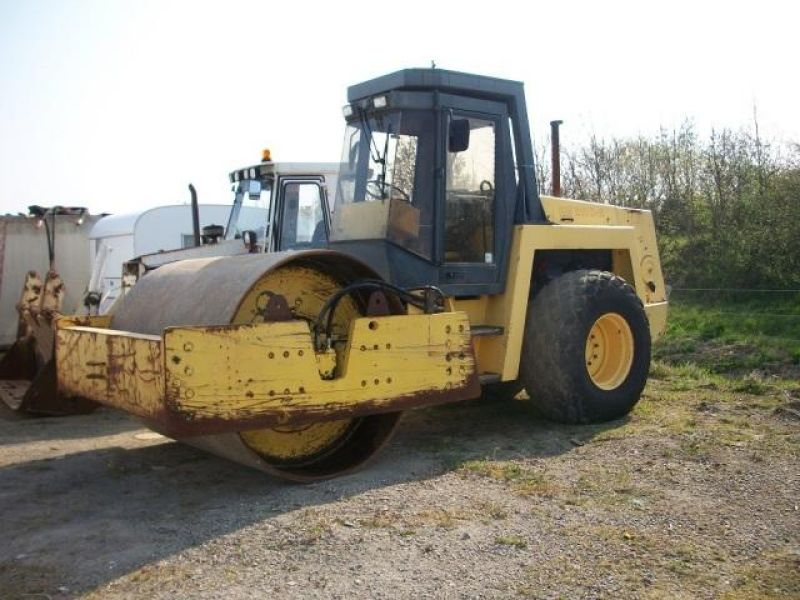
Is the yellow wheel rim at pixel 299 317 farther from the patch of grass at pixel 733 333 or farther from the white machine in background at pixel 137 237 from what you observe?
the white machine in background at pixel 137 237

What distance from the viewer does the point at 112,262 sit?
37.6 ft

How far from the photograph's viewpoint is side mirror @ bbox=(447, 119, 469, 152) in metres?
6.20

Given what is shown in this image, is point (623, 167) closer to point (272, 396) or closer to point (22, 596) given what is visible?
point (272, 396)

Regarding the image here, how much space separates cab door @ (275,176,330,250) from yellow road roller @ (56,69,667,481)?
2421 millimetres

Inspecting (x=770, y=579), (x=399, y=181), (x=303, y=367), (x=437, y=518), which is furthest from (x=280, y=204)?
(x=770, y=579)

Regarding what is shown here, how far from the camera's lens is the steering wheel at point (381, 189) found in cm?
618

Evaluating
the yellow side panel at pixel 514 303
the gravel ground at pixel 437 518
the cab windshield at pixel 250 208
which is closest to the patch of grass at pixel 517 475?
the gravel ground at pixel 437 518

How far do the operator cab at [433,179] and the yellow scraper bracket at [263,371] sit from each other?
87 centimetres

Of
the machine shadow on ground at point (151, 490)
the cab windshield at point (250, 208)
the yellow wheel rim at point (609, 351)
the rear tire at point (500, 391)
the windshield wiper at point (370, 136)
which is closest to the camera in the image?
the machine shadow on ground at point (151, 490)

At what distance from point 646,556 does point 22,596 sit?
2.71 m

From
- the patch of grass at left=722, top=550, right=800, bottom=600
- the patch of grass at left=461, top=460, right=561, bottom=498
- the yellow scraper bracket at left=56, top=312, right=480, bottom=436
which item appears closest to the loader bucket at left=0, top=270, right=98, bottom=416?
the yellow scraper bracket at left=56, top=312, right=480, bottom=436

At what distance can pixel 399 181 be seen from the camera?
6203 mm

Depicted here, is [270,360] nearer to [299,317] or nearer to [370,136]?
[299,317]

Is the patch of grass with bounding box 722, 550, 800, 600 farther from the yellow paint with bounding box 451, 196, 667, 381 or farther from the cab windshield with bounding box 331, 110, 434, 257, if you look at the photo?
the cab windshield with bounding box 331, 110, 434, 257
